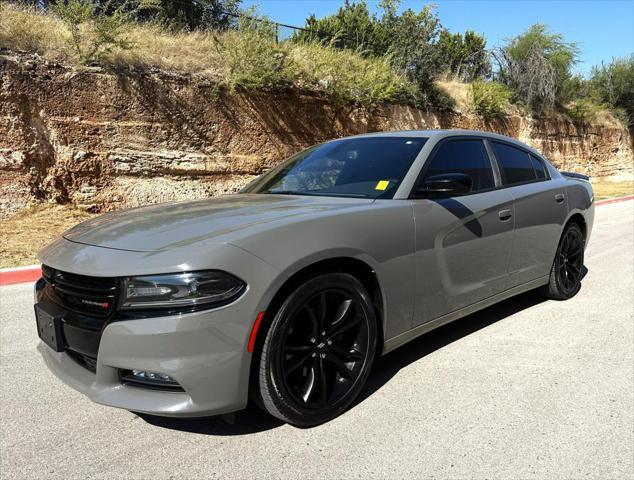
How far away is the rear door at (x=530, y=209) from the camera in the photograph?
4118mm

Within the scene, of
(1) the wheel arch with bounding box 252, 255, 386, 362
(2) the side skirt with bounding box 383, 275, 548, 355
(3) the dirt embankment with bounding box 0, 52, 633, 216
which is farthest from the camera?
(3) the dirt embankment with bounding box 0, 52, 633, 216

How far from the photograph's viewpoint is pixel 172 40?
12.7 m

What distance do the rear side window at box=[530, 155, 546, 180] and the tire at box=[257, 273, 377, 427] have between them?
266 cm

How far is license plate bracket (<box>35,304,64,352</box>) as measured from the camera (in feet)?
8.34

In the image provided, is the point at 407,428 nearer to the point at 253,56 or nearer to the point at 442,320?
the point at 442,320

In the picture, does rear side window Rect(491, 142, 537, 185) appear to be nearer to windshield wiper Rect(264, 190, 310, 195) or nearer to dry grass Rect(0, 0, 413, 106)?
windshield wiper Rect(264, 190, 310, 195)

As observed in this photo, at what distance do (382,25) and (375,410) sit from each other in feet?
63.2

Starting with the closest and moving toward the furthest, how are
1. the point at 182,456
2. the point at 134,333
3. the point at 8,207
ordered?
the point at 134,333 < the point at 182,456 < the point at 8,207

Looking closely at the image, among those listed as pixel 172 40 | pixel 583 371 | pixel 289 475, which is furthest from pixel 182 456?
pixel 172 40

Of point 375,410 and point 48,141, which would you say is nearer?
point 375,410

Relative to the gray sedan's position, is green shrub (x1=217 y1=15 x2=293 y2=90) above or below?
above

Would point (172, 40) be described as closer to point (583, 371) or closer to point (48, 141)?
point (48, 141)

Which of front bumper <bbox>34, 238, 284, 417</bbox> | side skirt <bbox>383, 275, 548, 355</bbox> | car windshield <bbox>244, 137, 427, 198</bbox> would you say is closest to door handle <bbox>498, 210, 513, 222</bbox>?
side skirt <bbox>383, 275, 548, 355</bbox>

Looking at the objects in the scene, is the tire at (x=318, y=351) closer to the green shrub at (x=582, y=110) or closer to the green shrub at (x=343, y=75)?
the green shrub at (x=343, y=75)
